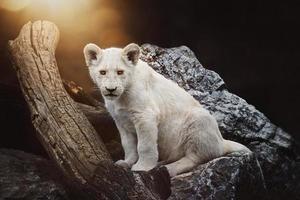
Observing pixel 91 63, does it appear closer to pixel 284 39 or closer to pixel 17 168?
pixel 17 168

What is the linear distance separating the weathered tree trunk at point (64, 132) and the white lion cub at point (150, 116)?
1.07 ft

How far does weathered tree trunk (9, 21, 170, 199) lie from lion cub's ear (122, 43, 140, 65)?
65 cm

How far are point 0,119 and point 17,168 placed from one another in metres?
1.27

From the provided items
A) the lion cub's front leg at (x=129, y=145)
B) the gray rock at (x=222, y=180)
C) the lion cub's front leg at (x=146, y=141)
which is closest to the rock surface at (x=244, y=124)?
the gray rock at (x=222, y=180)

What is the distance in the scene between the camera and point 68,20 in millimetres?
6723

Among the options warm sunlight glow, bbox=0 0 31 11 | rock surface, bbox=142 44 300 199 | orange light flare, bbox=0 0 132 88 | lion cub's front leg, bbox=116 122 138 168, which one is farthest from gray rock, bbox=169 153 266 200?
warm sunlight glow, bbox=0 0 31 11

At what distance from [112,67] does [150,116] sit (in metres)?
0.54

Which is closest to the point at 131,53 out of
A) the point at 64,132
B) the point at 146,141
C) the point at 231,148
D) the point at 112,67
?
the point at 112,67

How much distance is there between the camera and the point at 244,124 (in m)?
6.12

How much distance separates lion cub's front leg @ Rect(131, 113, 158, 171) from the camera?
192 inches

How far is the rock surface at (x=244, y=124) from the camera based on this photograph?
594cm

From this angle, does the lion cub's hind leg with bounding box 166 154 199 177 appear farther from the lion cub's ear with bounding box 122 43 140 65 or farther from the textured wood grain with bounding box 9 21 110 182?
the lion cub's ear with bounding box 122 43 140 65

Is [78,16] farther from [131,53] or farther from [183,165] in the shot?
[183,165]

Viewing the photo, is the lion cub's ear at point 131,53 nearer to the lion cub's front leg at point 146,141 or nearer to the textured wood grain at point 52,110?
the lion cub's front leg at point 146,141
